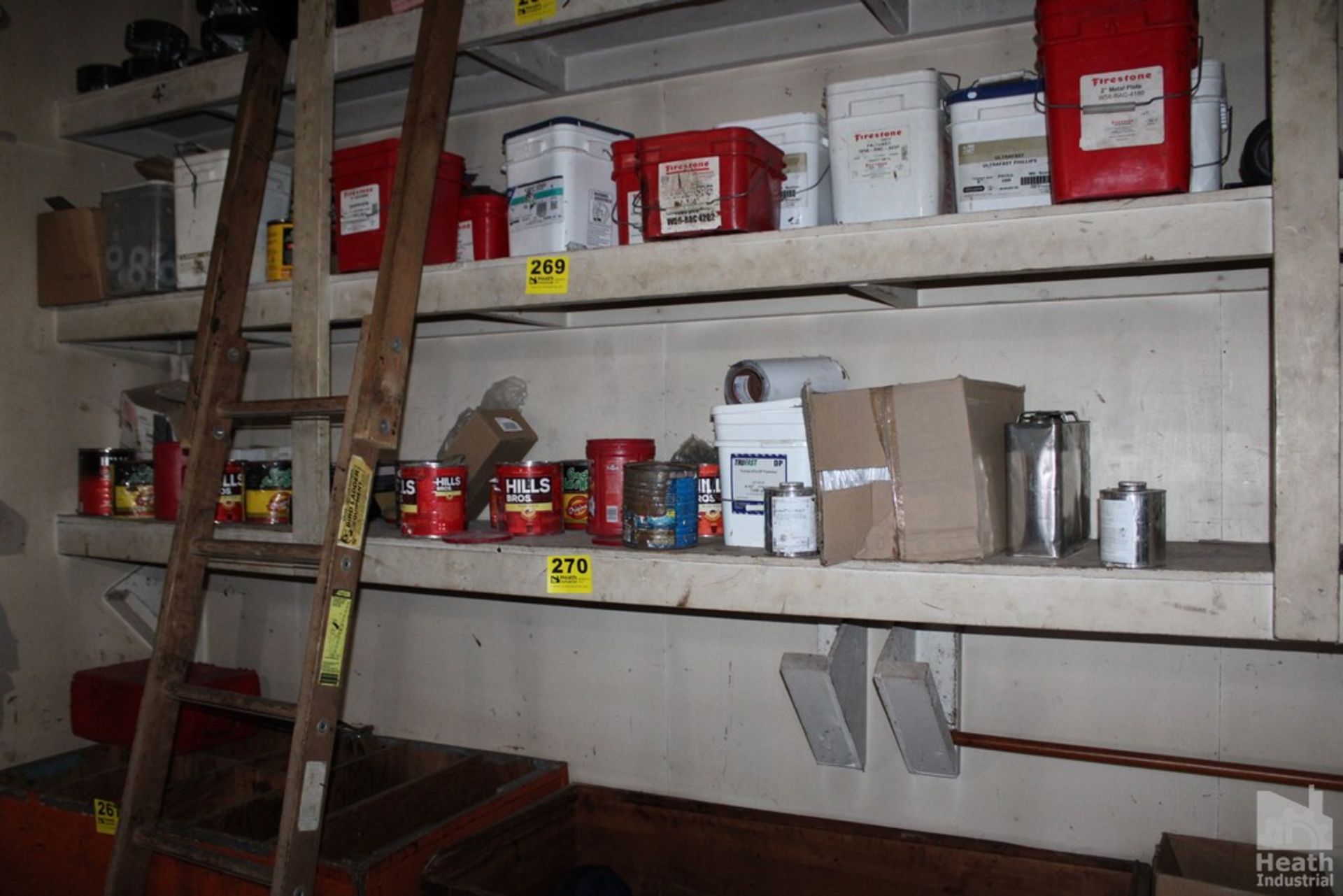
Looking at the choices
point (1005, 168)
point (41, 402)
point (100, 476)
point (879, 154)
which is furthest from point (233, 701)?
point (1005, 168)

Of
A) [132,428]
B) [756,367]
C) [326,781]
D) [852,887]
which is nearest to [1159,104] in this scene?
[756,367]

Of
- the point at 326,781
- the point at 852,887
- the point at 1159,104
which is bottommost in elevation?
the point at 852,887

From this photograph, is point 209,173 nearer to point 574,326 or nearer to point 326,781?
point 574,326

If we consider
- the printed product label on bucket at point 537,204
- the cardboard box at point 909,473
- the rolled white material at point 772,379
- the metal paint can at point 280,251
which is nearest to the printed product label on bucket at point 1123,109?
the cardboard box at point 909,473

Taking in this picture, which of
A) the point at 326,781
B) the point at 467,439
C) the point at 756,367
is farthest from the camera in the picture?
the point at 467,439

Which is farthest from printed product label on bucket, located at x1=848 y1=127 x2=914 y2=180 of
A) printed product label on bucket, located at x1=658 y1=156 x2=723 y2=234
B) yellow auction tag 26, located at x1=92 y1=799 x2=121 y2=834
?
yellow auction tag 26, located at x1=92 y1=799 x2=121 y2=834

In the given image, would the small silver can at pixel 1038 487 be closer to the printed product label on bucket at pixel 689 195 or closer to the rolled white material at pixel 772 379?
the rolled white material at pixel 772 379

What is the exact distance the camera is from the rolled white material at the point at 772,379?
5.54ft

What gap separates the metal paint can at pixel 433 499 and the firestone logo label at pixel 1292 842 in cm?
156

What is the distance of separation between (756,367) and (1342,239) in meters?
0.88

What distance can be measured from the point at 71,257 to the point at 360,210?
877mm

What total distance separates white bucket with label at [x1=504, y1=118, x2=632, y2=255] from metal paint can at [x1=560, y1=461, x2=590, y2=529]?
1.49 ft

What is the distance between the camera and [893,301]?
1742mm

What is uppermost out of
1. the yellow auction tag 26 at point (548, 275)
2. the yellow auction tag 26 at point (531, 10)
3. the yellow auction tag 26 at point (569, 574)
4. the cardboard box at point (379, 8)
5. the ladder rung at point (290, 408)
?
the cardboard box at point (379, 8)
